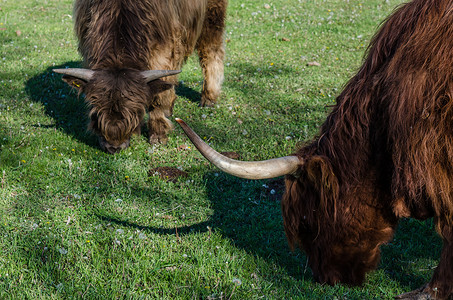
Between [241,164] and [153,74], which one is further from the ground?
[241,164]

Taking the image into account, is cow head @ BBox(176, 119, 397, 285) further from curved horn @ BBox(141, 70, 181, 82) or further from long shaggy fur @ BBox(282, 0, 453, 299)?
curved horn @ BBox(141, 70, 181, 82)

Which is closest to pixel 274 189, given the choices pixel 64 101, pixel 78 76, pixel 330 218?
→ pixel 330 218

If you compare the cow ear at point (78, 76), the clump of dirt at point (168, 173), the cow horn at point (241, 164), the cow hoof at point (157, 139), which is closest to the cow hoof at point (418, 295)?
the cow horn at point (241, 164)

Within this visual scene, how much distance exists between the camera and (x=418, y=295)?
10.9 ft

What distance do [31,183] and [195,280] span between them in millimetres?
2248

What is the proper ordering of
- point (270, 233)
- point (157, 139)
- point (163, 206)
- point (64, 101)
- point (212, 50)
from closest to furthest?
point (270, 233) < point (163, 206) < point (157, 139) < point (64, 101) < point (212, 50)

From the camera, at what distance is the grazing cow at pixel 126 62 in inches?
208

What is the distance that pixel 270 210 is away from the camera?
458 centimetres

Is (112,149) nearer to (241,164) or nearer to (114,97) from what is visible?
(114,97)

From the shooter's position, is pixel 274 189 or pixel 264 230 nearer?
pixel 264 230

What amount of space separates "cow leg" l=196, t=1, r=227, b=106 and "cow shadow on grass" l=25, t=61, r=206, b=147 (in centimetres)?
42

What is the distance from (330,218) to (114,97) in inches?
121

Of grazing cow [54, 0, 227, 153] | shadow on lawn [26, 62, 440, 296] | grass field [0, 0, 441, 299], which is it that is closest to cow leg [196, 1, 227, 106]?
grass field [0, 0, 441, 299]

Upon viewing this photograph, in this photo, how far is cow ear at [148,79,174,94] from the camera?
553 centimetres
